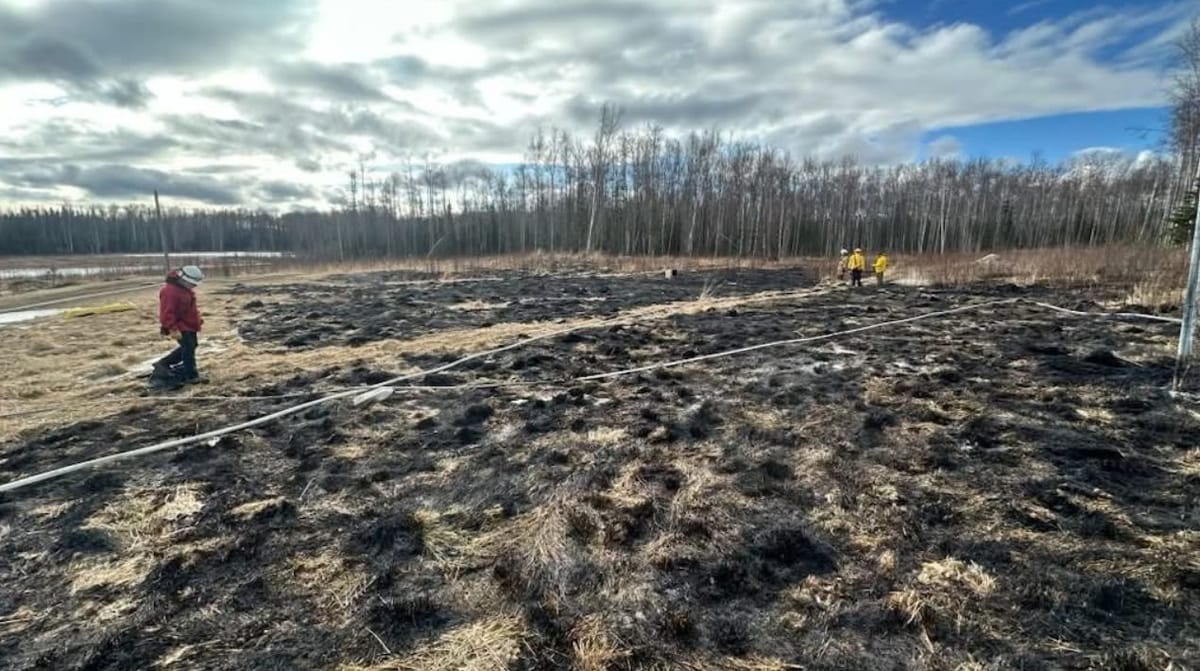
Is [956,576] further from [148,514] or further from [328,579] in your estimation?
[148,514]

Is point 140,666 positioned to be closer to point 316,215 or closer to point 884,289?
point 884,289

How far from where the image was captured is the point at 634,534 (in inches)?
122

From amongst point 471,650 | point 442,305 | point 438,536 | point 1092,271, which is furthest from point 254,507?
point 1092,271

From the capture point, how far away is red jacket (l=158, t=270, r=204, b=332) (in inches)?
254

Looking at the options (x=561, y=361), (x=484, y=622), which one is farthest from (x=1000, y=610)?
(x=561, y=361)

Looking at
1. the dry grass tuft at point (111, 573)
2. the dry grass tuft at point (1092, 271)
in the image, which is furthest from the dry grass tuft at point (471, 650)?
the dry grass tuft at point (1092, 271)

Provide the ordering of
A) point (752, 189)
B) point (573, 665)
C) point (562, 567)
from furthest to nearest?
1. point (752, 189)
2. point (562, 567)
3. point (573, 665)

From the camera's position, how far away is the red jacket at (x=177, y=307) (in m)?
6.44

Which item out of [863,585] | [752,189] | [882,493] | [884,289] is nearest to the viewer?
[863,585]

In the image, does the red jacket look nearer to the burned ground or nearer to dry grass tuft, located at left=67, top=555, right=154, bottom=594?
the burned ground

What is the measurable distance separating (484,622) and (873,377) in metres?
5.27

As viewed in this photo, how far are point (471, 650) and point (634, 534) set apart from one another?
1115mm

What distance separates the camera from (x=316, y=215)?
275 feet

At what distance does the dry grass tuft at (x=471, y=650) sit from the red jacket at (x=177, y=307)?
19.4 ft
